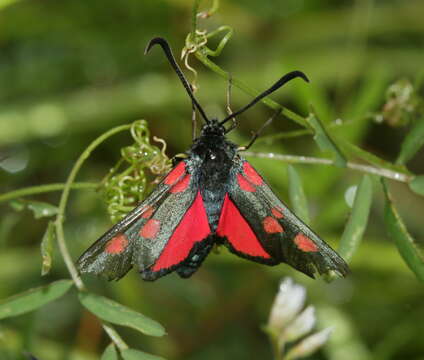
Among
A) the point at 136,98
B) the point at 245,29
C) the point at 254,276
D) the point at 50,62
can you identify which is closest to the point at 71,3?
the point at 50,62

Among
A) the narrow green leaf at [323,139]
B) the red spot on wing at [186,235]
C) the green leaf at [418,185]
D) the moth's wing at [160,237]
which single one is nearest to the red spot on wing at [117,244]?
the moth's wing at [160,237]

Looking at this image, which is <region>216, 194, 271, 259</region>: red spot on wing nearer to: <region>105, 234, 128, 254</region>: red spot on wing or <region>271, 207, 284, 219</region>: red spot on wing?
<region>271, 207, 284, 219</region>: red spot on wing

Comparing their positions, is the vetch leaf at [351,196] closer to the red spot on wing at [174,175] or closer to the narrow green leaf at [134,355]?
the red spot on wing at [174,175]

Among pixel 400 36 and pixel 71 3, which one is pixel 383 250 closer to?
pixel 400 36

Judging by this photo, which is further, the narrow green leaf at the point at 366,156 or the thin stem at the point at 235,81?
the narrow green leaf at the point at 366,156

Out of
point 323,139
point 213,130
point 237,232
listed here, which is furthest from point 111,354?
point 323,139

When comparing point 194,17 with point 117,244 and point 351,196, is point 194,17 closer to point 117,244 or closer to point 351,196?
point 117,244
